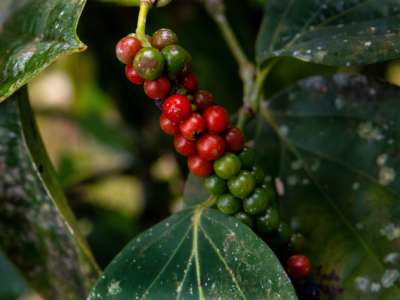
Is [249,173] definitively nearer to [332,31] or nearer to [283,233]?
[283,233]

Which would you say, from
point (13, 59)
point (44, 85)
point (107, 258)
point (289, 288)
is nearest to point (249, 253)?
point (289, 288)

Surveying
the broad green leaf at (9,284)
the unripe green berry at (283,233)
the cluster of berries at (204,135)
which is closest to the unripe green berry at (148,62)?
the cluster of berries at (204,135)

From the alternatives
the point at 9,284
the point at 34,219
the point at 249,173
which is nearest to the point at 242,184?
the point at 249,173

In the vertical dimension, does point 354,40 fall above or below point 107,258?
above

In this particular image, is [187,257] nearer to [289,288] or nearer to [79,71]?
[289,288]

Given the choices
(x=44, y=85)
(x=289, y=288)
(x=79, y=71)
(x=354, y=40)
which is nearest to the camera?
(x=289, y=288)

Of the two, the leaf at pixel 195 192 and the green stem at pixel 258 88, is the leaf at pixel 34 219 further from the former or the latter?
the green stem at pixel 258 88

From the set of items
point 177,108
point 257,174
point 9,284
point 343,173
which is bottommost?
point 9,284
